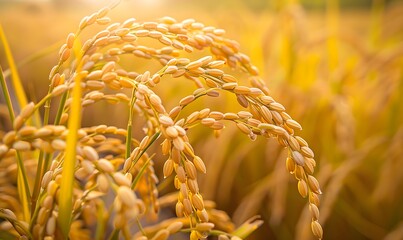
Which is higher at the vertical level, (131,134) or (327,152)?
(131,134)

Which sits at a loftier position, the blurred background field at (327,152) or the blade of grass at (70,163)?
the blade of grass at (70,163)

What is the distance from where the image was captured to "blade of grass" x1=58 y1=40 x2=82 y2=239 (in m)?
0.32

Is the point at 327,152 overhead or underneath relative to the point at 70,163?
underneath

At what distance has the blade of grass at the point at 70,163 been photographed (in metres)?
0.32

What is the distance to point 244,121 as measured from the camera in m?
0.39

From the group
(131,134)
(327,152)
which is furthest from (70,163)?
(327,152)

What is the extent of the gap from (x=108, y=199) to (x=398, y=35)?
4.07 ft

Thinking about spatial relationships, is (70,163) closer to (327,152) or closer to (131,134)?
(131,134)

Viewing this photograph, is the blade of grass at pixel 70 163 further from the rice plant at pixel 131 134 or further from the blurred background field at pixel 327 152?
the blurred background field at pixel 327 152

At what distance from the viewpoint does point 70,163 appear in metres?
0.33

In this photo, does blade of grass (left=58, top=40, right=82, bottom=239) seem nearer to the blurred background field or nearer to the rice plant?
the rice plant

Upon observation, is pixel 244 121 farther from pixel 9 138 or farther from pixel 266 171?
pixel 266 171

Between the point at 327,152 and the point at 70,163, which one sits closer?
the point at 70,163

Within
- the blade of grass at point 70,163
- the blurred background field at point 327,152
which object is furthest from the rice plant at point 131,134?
the blurred background field at point 327,152
